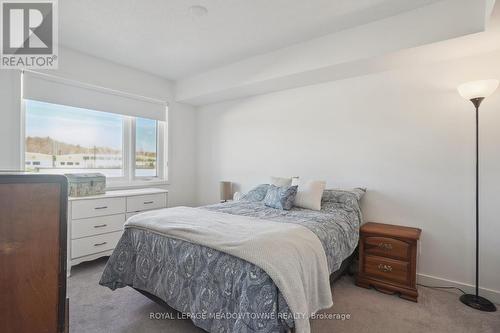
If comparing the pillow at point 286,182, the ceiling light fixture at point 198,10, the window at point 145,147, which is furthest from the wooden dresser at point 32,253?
the window at point 145,147

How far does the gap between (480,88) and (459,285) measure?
1800 mm

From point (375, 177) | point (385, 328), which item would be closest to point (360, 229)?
point (375, 177)

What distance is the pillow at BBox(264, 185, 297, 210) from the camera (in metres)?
2.56

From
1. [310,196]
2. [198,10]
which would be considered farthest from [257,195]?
[198,10]

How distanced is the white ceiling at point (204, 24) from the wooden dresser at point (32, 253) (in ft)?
6.70

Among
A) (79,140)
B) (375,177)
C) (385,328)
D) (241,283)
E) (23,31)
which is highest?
(23,31)

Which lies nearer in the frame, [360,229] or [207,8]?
[207,8]

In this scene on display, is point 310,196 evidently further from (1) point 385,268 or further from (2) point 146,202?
(2) point 146,202

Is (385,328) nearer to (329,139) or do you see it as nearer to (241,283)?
(241,283)

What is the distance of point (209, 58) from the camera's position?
3184 mm

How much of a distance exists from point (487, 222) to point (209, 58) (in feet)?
11.3

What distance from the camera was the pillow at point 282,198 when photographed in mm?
2559

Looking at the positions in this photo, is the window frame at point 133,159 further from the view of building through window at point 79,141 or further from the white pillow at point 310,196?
the white pillow at point 310,196

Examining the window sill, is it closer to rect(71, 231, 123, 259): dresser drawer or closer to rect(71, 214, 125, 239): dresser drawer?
rect(71, 214, 125, 239): dresser drawer
